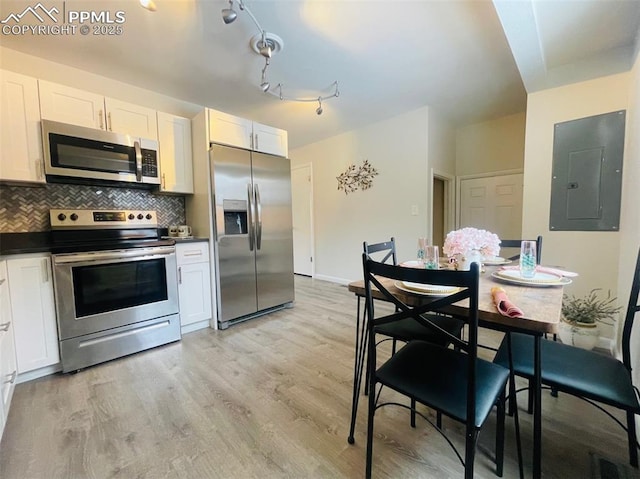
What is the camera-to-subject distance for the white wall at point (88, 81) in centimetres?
221

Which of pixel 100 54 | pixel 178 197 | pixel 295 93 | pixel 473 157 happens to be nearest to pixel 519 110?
pixel 473 157

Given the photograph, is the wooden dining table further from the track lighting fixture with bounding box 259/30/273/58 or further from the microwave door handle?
the microwave door handle

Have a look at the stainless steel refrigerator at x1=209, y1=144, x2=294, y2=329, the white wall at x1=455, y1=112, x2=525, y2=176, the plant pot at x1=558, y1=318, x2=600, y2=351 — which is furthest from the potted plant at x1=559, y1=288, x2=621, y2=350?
the stainless steel refrigerator at x1=209, y1=144, x2=294, y2=329

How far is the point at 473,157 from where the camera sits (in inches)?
159

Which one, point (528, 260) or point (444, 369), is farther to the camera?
point (528, 260)

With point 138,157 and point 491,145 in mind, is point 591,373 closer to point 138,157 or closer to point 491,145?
point 138,157

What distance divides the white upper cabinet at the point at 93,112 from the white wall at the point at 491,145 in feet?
13.5

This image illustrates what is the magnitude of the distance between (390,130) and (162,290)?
3.41 meters

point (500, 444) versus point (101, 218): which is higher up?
point (101, 218)

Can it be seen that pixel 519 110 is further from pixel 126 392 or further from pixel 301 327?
pixel 126 392

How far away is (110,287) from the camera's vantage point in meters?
2.14

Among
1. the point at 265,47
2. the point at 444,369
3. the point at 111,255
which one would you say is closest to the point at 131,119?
the point at 111,255

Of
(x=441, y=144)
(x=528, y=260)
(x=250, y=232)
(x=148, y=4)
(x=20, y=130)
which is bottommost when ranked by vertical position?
(x=528, y=260)

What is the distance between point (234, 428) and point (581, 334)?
258 cm
